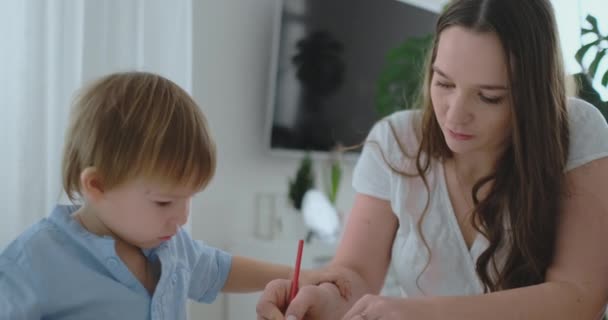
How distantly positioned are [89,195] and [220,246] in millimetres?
1625

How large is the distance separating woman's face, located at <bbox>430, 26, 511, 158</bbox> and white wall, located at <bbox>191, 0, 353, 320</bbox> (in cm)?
141

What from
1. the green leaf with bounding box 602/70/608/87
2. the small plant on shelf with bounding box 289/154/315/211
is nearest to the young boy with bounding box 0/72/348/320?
the green leaf with bounding box 602/70/608/87

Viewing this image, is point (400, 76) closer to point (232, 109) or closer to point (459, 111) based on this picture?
point (232, 109)

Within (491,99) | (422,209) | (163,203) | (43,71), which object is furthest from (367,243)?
(43,71)

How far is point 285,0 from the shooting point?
101 inches

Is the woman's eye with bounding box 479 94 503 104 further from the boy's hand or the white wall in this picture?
the white wall

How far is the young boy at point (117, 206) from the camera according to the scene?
0.80 meters

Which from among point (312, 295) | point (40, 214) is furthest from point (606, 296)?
point (40, 214)

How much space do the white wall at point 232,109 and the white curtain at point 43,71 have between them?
674 mm

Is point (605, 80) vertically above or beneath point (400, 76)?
above

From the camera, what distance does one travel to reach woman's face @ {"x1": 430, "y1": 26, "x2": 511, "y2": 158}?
983 mm

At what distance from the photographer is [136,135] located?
0.83m

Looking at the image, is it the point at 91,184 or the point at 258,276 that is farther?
the point at 258,276

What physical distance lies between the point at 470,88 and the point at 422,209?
307 millimetres
